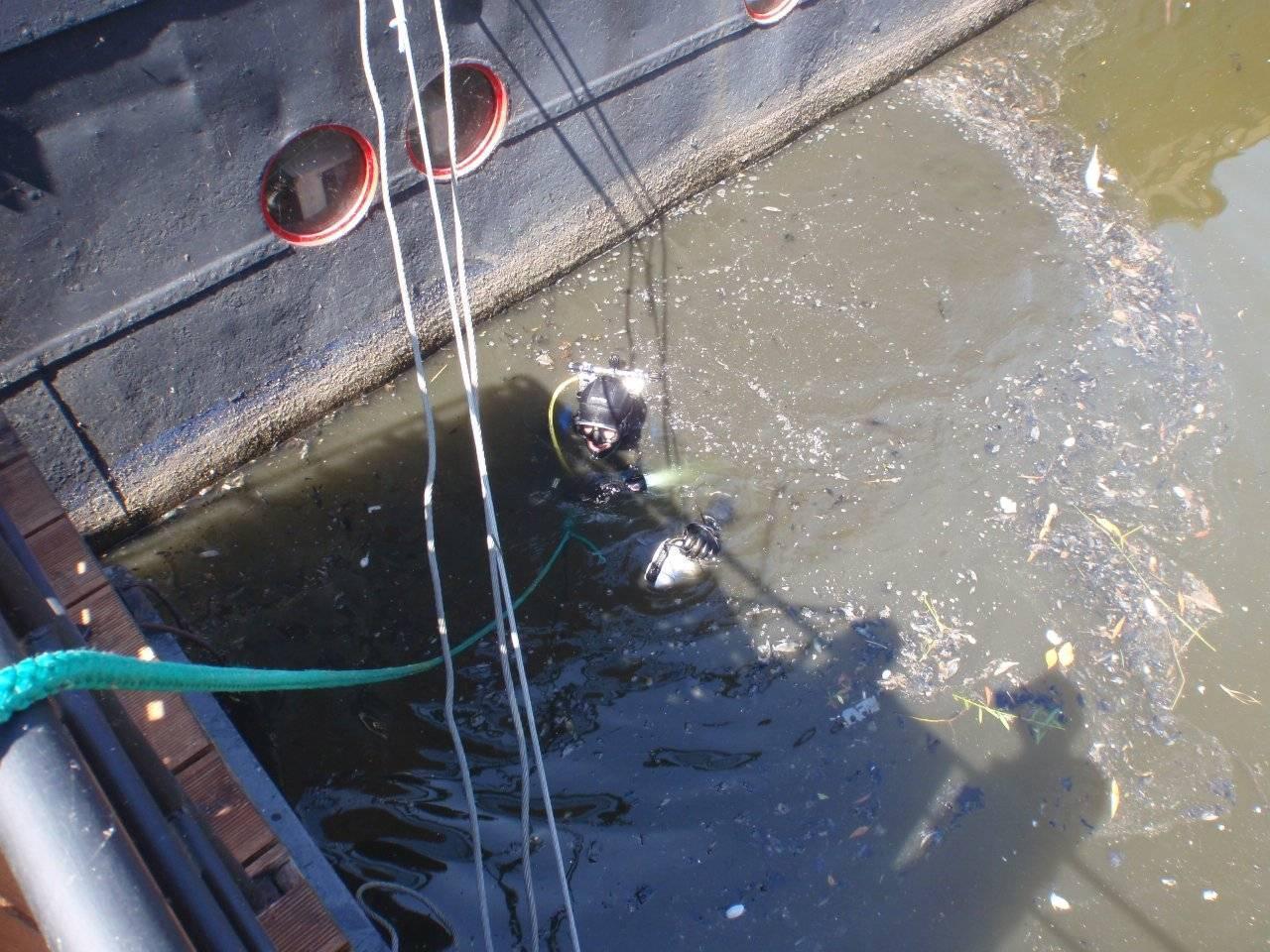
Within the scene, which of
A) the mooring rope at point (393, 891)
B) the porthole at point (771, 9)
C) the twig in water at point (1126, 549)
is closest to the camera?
the mooring rope at point (393, 891)

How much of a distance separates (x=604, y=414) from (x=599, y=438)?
15 centimetres

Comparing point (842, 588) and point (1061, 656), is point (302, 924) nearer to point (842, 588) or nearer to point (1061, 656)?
point (842, 588)

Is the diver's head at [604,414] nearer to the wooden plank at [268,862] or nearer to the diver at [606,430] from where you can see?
the diver at [606,430]

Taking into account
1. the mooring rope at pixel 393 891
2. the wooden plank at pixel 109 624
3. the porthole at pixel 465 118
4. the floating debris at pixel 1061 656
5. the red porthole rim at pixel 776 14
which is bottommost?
the floating debris at pixel 1061 656

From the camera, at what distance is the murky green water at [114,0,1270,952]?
3445 millimetres

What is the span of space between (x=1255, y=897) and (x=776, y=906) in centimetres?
198

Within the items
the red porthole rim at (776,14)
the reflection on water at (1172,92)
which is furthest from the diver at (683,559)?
the reflection on water at (1172,92)

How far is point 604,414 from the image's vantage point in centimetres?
438

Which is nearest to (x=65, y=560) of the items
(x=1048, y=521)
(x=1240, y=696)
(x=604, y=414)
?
(x=604, y=414)

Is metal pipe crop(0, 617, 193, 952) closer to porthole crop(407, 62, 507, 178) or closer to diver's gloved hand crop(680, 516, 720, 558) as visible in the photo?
diver's gloved hand crop(680, 516, 720, 558)

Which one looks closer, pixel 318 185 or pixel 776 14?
pixel 318 185

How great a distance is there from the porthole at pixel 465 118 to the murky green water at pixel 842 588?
1.04 meters

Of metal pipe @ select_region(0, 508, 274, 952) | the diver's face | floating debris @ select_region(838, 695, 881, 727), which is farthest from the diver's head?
metal pipe @ select_region(0, 508, 274, 952)

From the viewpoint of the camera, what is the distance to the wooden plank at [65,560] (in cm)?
223
